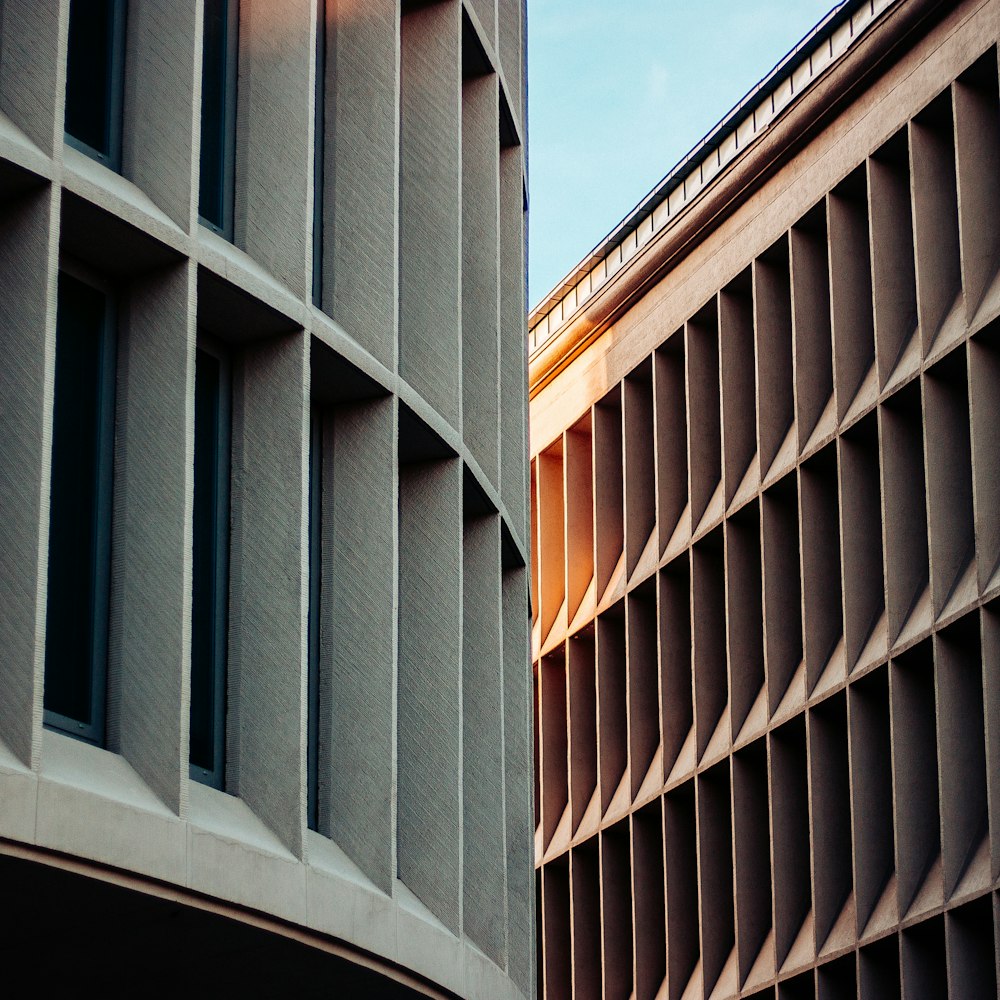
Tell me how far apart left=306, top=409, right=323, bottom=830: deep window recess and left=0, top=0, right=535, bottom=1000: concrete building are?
0.07 feet

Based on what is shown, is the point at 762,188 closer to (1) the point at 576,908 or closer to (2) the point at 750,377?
(2) the point at 750,377

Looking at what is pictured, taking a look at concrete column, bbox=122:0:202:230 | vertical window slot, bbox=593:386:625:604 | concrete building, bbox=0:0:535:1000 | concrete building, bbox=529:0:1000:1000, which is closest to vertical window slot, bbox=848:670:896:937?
concrete building, bbox=529:0:1000:1000

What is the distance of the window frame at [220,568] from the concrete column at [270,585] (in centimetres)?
5

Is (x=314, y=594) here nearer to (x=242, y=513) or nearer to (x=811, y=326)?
(x=242, y=513)

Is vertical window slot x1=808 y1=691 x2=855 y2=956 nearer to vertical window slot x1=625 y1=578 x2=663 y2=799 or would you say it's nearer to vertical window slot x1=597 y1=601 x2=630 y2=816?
vertical window slot x1=625 y1=578 x2=663 y2=799

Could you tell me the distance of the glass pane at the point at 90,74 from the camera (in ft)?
38.8

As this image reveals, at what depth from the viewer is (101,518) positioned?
11.3 m

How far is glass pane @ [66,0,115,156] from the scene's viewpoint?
38.8ft

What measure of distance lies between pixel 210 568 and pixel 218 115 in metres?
2.82

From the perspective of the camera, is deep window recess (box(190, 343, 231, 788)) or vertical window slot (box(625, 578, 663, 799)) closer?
deep window recess (box(190, 343, 231, 788))

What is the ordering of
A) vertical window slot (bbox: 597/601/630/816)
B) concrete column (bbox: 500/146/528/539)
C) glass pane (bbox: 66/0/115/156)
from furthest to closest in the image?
vertical window slot (bbox: 597/601/630/816) → concrete column (bbox: 500/146/528/539) → glass pane (bbox: 66/0/115/156)

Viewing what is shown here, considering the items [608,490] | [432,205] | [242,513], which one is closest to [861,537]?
[608,490]

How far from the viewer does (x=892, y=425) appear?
2800 cm

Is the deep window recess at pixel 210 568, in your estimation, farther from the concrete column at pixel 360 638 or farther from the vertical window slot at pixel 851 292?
the vertical window slot at pixel 851 292
